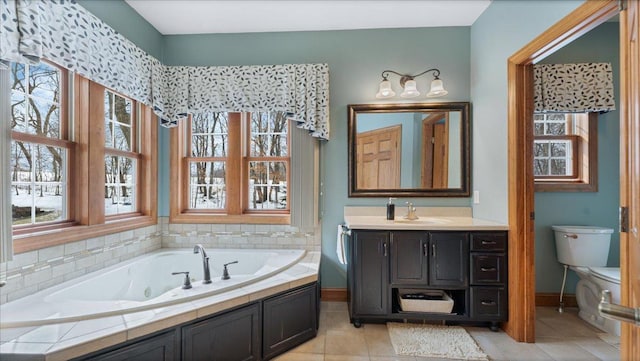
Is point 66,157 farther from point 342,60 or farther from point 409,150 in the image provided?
point 409,150

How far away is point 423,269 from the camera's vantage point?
2.19m

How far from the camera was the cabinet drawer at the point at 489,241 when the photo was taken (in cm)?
213

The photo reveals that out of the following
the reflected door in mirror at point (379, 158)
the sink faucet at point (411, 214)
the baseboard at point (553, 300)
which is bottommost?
the baseboard at point (553, 300)

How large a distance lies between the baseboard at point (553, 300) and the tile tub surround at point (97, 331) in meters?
2.69

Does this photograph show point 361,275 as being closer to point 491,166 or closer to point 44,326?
point 491,166

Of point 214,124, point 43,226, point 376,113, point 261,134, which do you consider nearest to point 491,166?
point 376,113

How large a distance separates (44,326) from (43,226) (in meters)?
0.83

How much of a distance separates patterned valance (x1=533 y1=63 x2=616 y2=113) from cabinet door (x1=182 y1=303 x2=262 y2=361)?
2999mm

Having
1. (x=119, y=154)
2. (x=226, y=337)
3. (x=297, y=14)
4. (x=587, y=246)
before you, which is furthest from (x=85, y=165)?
(x=587, y=246)

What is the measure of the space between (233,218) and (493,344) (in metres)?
2.44

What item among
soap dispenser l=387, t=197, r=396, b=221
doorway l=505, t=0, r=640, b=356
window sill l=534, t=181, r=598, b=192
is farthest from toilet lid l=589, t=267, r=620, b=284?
soap dispenser l=387, t=197, r=396, b=221

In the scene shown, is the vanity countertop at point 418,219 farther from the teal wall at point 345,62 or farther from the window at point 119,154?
the window at point 119,154

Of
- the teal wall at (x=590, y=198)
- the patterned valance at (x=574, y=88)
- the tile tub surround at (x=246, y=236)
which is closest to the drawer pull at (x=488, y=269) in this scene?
the teal wall at (x=590, y=198)

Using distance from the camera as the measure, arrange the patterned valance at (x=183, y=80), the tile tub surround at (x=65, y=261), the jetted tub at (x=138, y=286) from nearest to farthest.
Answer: the jetted tub at (x=138, y=286), the tile tub surround at (x=65, y=261), the patterned valance at (x=183, y=80)
